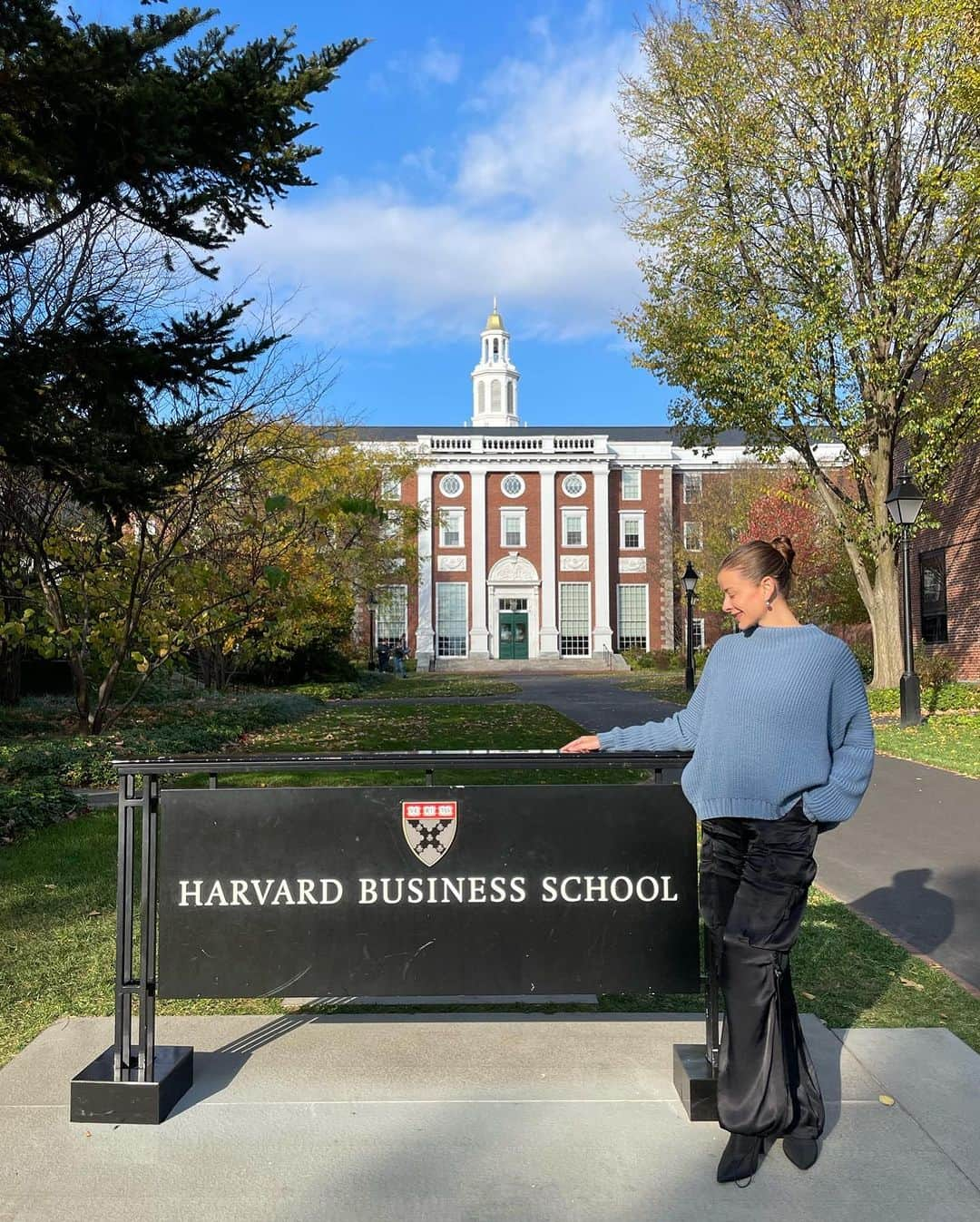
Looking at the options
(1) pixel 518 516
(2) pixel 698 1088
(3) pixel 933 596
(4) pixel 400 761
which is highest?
(1) pixel 518 516

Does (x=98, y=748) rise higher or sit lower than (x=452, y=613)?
lower

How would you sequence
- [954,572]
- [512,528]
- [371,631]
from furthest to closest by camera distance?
1. [512,528]
2. [371,631]
3. [954,572]

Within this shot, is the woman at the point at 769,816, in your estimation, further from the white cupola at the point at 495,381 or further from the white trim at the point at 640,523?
the white cupola at the point at 495,381

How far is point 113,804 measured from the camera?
9492mm

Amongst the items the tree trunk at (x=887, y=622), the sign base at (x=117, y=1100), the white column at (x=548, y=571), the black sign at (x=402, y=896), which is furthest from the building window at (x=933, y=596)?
the white column at (x=548, y=571)

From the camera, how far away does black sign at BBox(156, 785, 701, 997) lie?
3570 millimetres

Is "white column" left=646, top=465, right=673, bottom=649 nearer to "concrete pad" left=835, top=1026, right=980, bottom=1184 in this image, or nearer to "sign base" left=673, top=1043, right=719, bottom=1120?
"concrete pad" left=835, top=1026, right=980, bottom=1184

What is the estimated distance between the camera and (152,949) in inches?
139

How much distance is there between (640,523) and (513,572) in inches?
333

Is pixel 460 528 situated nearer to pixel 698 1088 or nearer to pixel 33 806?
pixel 33 806

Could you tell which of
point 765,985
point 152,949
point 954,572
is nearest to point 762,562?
point 765,985

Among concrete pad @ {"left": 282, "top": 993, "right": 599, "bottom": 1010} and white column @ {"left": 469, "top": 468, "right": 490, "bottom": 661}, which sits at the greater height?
white column @ {"left": 469, "top": 468, "right": 490, "bottom": 661}

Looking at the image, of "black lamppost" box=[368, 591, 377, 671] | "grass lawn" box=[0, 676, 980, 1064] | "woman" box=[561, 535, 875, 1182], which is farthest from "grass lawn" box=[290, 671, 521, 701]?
"woman" box=[561, 535, 875, 1182]

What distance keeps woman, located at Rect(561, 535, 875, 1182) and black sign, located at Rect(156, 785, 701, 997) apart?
0.55 meters
